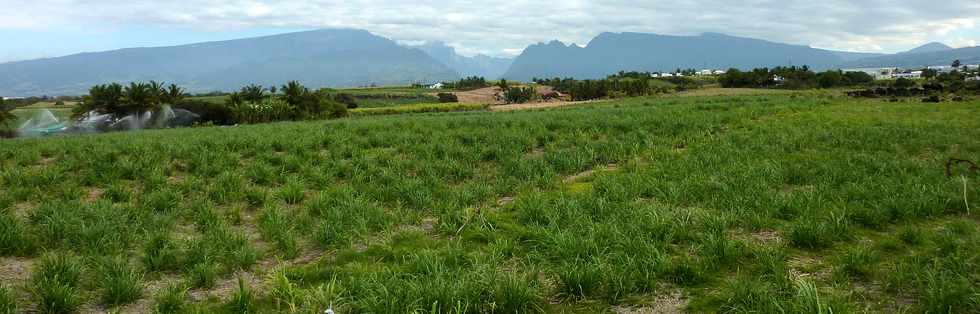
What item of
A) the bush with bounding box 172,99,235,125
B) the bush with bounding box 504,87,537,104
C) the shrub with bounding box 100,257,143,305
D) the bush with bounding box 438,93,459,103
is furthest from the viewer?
the bush with bounding box 504,87,537,104

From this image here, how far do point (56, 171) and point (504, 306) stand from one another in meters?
10.3

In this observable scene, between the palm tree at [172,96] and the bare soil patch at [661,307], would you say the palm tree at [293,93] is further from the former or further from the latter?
the bare soil patch at [661,307]

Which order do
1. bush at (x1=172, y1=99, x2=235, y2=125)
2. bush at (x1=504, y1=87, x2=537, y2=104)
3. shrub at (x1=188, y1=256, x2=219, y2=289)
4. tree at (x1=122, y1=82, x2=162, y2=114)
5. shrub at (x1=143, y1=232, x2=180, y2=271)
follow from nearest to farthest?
shrub at (x1=188, y1=256, x2=219, y2=289) < shrub at (x1=143, y1=232, x2=180, y2=271) < tree at (x1=122, y1=82, x2=162, y2=114) < bush at (x1=172, y1=99, x2=235, y2=125) < bush at (x1=504, y1=87, x2=537, y2=104)

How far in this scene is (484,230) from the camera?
7.28 metres

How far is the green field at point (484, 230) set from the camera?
5.03 metres

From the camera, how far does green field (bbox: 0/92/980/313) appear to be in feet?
16.5

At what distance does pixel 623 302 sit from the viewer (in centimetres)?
503

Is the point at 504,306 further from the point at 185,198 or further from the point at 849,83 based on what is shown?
the point at 849,83

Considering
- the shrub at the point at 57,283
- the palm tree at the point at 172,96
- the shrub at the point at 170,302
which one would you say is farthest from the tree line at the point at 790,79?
the shrub at the point at 57,283

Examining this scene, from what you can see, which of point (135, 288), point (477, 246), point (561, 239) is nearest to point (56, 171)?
point (135, 288)

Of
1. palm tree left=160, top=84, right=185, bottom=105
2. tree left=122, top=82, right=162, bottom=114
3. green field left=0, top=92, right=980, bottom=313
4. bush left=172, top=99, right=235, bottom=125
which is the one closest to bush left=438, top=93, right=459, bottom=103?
A: bush left=172, top=99, right=235, bottom=125

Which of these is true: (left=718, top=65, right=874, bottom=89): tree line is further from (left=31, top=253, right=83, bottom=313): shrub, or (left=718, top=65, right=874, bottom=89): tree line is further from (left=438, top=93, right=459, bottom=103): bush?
(left=31, top=253, right=83, bottom=313): shrub

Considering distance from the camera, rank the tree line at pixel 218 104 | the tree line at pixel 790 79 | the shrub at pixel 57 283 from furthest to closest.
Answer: the tree line at pixel 790 79 → the tree line at pixel 218 104 → the shrub at pixel 57 283

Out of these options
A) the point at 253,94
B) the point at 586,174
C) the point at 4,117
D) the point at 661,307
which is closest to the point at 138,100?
the point at 4,117
